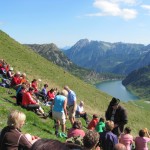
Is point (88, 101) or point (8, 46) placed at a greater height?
point (8, 46)

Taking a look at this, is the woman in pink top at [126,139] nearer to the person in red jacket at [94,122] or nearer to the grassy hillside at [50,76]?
the person in red jacket at [94,122]

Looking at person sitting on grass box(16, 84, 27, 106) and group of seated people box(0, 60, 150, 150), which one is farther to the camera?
person sitting on grass box(16, 84, 27, 106)

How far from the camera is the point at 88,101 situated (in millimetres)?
55125

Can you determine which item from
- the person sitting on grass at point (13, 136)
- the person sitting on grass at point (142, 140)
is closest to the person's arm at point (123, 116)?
the person sitting on grass at point (142, 140)

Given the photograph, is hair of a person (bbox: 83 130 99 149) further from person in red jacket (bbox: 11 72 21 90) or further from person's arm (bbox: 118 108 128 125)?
person in red jacket (bbox: 11 72 21 90)

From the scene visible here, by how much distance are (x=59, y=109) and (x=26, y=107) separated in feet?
A: 16.1

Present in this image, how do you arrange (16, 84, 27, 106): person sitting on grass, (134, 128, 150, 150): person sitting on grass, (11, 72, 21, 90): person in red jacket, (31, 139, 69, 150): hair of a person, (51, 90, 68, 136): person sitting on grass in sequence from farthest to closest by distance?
(11, 72, 21, 90): person in red jacket
(16, 84, 27, 106): person sitting on grass
(51, 90, 68, 136): person sitting on grass
(134, 128, 150, 150): person sitting on grass
(31, 139, 69, 150): hair of a person

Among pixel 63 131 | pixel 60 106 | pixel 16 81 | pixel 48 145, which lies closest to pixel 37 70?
pixel 16 81

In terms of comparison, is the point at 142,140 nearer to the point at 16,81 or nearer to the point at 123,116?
the point at 123,116

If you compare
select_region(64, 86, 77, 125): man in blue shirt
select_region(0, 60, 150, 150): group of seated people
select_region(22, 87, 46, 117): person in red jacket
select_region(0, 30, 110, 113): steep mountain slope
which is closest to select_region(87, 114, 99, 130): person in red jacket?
select_region(0, 60, 150, 150): group of seated people

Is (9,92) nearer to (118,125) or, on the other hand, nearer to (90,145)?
(118,125)

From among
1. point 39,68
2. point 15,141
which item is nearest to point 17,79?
point 15,141

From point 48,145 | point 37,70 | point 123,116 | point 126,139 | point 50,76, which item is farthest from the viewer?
point 50,76

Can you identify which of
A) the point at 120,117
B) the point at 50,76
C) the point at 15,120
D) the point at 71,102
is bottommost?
the point at 50,76
